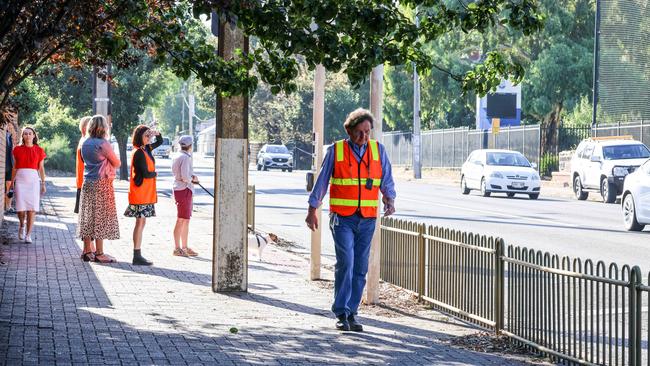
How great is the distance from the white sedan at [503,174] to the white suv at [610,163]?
5.39 ft

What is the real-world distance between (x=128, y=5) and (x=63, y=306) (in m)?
3.38

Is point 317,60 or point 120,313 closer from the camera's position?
point 317,60

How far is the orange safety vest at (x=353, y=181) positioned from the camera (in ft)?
33.6

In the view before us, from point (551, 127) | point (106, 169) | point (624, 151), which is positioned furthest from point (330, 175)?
point (551, 127)

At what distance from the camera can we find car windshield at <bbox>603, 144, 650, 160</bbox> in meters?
33.9

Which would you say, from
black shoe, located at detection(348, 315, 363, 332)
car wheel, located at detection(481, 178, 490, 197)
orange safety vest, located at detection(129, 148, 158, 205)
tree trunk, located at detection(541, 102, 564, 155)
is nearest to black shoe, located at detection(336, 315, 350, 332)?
black shoe, located at detection(348, 315, 363, 332)

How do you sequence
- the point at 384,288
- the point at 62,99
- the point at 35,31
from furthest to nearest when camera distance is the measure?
the point at 62,99 → the point at 384,288 → the point at 35,31

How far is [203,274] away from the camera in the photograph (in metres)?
14.2

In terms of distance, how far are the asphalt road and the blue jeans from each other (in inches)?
247

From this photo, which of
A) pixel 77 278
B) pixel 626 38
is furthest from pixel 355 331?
pixel 626 38

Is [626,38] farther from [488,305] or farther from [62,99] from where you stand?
[488,305]

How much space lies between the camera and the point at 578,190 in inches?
1464

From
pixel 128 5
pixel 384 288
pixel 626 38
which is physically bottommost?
pixel 384 288

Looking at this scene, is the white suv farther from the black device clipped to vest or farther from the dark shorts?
the black device clipped to vest
